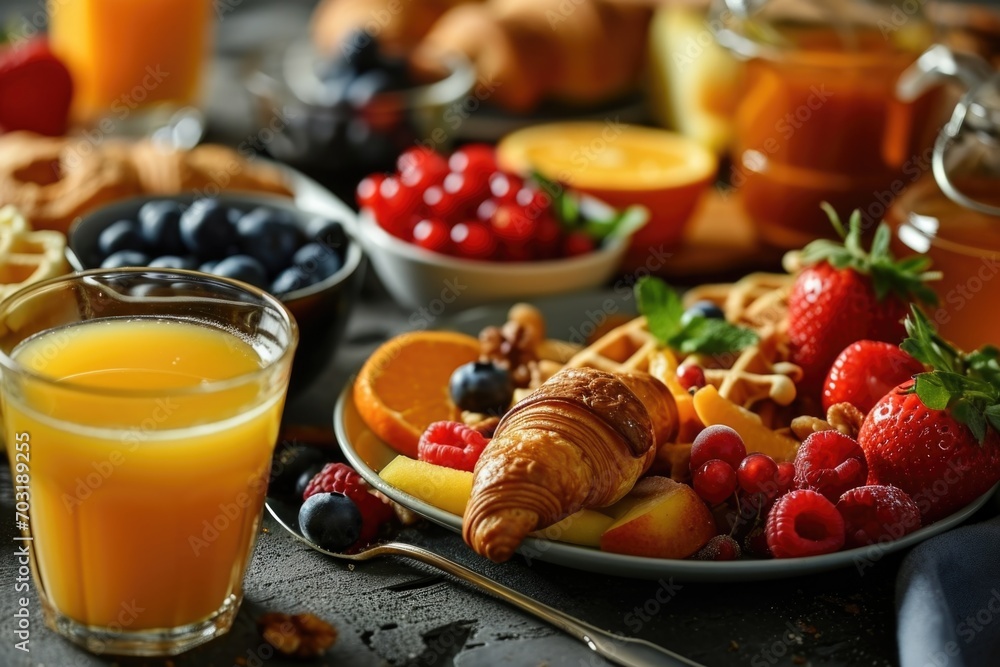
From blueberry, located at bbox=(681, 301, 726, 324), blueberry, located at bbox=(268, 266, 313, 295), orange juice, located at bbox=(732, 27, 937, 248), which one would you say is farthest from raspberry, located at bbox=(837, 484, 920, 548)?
orange juice, located at bbox=(732, 27, 937, 248)

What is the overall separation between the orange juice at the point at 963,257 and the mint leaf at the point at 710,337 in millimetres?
280

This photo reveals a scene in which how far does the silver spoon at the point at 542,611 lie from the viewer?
112cm

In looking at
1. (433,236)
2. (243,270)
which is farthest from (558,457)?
(433,236)

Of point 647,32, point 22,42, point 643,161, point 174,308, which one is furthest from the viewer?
point 647,32

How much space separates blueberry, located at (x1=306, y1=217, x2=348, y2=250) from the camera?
5.78 feet

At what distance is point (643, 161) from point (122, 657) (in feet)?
4.99

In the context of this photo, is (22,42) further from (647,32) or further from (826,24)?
(826,24)

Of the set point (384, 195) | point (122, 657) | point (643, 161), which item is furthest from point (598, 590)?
point (643, 161)

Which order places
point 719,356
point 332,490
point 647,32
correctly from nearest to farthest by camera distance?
point 332,490, point 719,356, point 647,32

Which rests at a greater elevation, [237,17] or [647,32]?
[647,32]

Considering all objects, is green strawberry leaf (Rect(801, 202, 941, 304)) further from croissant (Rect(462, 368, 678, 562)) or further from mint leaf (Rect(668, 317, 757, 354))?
croissant (Rect(462, 368, 678, 562))

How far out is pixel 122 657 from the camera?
44.9 inches

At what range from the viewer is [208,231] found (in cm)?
168

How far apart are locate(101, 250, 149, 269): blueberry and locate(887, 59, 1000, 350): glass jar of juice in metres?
1.08
